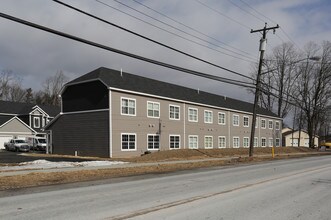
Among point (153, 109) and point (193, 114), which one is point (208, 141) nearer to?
point (193, 114)

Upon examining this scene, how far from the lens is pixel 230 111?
51938 millimetres

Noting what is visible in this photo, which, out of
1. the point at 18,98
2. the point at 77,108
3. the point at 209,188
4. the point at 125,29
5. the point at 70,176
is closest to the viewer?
the point at 209,188

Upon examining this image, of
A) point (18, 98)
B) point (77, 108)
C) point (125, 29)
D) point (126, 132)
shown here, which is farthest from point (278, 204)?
point (18, 98)

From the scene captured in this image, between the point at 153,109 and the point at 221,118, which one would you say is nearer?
the point at 153,109

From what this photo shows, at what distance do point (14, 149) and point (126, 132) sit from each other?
22.4m

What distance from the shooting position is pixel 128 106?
34531 millimetres

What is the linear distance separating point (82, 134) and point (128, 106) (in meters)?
5.22

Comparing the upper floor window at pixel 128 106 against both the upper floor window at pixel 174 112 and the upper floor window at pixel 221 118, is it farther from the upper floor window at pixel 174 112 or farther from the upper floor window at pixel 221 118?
the upper floor window at pixel 221 118

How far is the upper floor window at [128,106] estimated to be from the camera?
34125mm

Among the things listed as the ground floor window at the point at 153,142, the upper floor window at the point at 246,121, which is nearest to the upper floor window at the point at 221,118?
the upper floor window at the point at 246,121

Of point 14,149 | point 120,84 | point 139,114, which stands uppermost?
point 120,84

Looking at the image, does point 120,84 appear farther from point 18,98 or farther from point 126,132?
point 18,98

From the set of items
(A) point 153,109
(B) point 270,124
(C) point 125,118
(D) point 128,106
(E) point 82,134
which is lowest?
(E) point 82,134

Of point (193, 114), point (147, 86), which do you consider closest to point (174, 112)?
point (193, 114)
